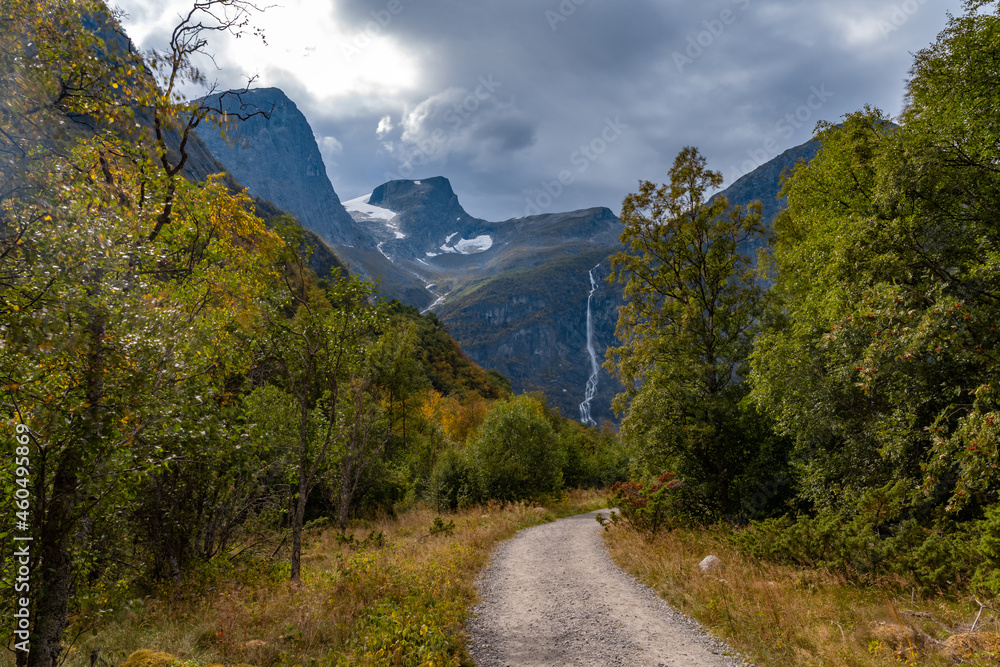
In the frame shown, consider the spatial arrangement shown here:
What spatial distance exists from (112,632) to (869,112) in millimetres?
21836

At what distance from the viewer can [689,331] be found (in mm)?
15227

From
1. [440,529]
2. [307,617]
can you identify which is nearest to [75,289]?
[307,617]

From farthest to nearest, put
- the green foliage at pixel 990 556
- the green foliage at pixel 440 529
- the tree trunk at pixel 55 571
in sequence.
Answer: the green foliage at pixel 440 529
the green foliage at pixel 990 556
the tree trunk at pixel 55 571

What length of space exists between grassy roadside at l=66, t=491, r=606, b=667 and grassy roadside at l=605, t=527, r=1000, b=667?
437 cm

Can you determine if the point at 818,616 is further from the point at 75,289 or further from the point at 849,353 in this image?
the point at 75,289

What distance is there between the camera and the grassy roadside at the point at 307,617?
234 inches

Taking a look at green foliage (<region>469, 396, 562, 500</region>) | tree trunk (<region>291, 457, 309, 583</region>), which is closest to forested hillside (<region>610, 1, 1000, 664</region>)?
tree trunk (<region>291, 457, 309, 583</region>)

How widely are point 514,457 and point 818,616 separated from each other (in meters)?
20.0

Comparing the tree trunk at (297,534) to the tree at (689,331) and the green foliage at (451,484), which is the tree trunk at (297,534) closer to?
the tree at (689,331)

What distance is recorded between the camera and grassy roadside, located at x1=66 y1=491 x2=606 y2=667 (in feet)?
19.5

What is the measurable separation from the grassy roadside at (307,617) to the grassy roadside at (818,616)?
437cm

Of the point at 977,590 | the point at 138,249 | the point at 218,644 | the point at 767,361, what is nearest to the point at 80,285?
the point at 138,249

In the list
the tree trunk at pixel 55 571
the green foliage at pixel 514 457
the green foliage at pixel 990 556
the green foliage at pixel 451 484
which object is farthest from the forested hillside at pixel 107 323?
the green foliage at pixel 514 457

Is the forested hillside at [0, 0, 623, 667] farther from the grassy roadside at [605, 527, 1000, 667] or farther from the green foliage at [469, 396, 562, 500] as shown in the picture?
the green foliage at [469, 396, 562, 500]
